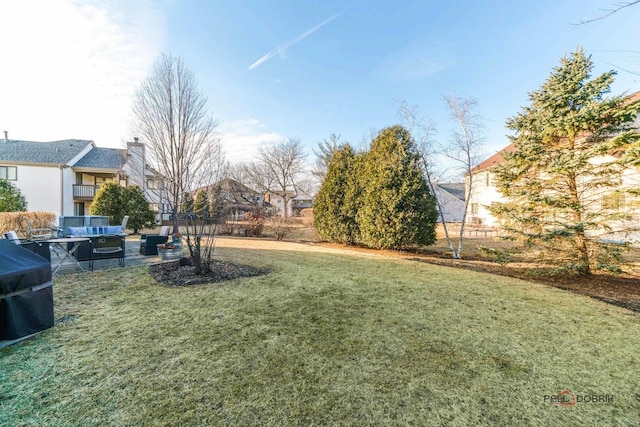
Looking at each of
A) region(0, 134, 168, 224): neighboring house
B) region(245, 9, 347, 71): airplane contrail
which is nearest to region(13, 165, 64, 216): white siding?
region(0, 134, 168, 224): neighboring house

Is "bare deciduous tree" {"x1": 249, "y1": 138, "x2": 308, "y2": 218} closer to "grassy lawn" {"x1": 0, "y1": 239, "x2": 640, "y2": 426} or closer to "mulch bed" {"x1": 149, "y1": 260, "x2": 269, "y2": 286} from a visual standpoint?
"mulch bed" {"x1": 149, "y1": 260, "x2": 269, "y2": 286}

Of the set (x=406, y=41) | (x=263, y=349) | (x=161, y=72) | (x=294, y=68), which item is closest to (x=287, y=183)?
(x=294, y=68)

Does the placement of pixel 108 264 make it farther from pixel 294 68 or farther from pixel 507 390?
pixel 294 68

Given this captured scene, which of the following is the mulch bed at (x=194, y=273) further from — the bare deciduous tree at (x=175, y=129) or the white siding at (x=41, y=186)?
the white siding at (x=41, y=186)

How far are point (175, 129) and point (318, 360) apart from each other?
6887mm

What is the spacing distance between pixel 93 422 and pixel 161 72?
26.6 feet

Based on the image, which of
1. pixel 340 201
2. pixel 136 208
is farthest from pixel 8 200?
pixel 340 201

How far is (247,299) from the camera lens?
14.2 feet

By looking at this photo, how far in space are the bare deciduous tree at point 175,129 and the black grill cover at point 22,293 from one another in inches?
133

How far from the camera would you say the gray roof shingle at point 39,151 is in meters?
17.9

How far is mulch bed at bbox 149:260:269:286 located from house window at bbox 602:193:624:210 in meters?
8.03

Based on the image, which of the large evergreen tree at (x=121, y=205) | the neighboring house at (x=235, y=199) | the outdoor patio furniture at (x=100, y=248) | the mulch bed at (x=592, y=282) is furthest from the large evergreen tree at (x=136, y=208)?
the mulch bed at (x=592, y=282)

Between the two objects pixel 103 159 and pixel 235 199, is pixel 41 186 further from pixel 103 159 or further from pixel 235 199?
pixel 235 199

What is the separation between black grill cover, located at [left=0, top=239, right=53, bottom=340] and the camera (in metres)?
2.68
